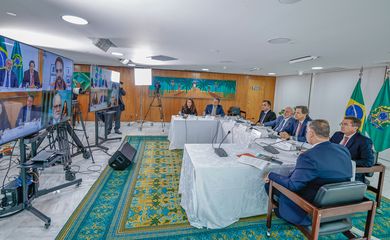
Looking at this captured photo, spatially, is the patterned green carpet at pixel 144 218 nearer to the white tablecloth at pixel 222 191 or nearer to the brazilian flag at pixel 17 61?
the white tablecloth at pixel 222 191

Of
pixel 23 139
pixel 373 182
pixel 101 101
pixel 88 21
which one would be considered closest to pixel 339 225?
pixel 373 182

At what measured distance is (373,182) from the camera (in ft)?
9.91

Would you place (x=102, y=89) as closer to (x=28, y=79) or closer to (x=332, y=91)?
(x=28, y=79)

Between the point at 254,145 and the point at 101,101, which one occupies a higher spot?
the point at 101,101

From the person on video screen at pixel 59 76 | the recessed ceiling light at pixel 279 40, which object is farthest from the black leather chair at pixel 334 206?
the person on video screen at pixel 59 76

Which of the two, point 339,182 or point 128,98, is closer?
point 339,182

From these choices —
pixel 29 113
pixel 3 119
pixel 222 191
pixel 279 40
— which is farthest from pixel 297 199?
pixel 29 113

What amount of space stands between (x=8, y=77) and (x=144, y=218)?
5.79 ft

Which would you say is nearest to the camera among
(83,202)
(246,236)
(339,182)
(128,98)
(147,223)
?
(339,182)

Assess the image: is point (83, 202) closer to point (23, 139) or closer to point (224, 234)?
point (23, 139)

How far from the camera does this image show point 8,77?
147 cm

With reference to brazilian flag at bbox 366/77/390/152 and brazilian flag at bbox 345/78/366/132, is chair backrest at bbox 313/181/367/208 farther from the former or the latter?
brazilian flag at bbox 345/78/366/132

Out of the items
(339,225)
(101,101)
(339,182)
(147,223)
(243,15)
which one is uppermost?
(243,15)

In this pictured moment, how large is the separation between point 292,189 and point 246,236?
69cm
